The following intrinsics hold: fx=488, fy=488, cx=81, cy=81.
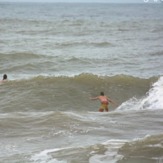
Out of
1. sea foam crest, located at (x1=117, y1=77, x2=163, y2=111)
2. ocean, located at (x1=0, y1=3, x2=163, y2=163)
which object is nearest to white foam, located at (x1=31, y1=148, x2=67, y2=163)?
ocean, located at (x1=0, y1=3, x2=163, y2=163)

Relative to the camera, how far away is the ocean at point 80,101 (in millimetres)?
10547

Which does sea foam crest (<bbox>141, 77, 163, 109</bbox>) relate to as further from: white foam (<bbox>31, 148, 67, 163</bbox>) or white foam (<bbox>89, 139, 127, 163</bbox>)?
white foam (<bbox>31, 148, 67, 163</bbox>)

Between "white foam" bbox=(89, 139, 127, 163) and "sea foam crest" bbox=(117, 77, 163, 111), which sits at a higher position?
"sea foam crest" bbox=(117, 77, 163, 111)

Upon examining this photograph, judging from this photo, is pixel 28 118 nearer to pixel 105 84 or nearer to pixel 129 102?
pixel 129 102

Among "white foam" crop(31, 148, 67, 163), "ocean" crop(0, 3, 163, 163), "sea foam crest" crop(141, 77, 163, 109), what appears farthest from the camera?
"sea foam crest" crop(141, 77, 163, 109)

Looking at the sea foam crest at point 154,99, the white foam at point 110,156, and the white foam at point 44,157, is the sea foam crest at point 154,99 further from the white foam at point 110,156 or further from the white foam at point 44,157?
the white foam at point 44,157

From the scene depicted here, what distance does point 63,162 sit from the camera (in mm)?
9867

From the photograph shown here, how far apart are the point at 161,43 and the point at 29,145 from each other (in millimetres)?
26434

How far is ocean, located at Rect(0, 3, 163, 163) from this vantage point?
10.5 metres

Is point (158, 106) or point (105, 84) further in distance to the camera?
point (105, 84)

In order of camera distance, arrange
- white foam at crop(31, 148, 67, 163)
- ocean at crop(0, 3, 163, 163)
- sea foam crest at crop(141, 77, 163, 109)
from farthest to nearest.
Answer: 1. sea foam crest at crop(141, 77, 163, 109)
2. ocean at crop(0, 3, 163, 163)
3. white foam at crop(31, 148, 67, 163)

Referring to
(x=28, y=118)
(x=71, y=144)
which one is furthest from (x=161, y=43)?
(x=71, y=144)

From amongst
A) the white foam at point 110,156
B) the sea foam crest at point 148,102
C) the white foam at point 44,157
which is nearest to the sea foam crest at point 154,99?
the sea foam crest at point 148,102

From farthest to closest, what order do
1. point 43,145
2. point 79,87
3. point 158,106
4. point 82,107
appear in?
point 79,87 → point 82,107 → point 158,106 → point 43,145
